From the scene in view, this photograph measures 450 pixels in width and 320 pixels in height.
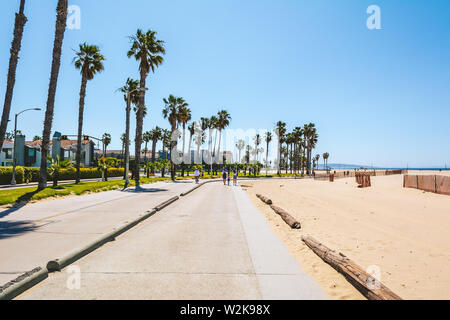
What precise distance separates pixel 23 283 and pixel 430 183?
99.9 ft

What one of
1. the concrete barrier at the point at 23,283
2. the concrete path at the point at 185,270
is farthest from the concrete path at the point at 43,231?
the concrete path at the point at 185,270

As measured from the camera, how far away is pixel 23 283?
4500mm

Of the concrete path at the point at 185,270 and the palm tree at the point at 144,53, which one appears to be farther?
the palm tree at the point at 144,53

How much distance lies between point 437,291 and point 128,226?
8413mm

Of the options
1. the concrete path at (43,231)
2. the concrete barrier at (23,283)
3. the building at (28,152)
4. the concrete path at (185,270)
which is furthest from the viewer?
the building at (28,152)

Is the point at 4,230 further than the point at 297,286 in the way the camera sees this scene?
Yes

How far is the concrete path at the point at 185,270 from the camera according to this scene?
4484mm

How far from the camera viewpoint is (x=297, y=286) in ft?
16.0

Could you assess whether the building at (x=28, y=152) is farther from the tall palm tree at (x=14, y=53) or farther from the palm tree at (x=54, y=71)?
the tall palm tree at (x=14, y=53)

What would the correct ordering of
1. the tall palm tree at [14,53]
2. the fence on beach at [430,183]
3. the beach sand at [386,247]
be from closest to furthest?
the beach sand at [386,247] → the tall palm tree at [14,53] → the fence on beach at [430,183]

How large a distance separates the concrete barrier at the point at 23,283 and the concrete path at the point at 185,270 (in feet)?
0.41
